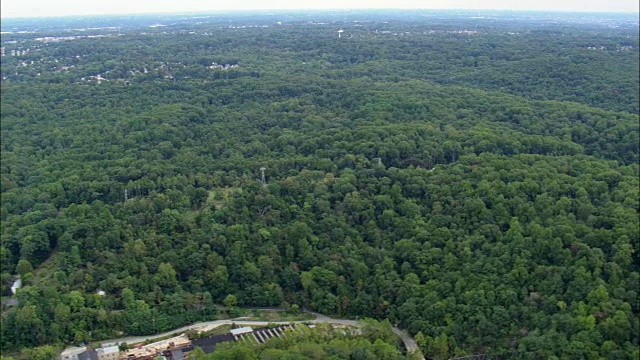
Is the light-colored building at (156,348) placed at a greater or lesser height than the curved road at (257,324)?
greater

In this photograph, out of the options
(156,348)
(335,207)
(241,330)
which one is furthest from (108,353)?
(335,207)

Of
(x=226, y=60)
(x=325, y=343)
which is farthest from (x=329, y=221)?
(x=226, y=60)

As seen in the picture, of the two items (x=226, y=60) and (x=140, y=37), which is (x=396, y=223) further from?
(x=140, y=37)

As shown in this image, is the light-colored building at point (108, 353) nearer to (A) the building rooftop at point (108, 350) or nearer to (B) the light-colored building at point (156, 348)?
(A) the building rooftop at point (108, 350)

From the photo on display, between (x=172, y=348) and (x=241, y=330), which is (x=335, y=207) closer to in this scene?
(x=241, y=330)

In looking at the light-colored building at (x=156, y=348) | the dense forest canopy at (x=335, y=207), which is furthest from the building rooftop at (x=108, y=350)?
the dense forest canopy at (x=335, y=207)

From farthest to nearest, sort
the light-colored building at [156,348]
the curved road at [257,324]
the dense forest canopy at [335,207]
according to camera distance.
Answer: the curved road at [257,324] < the dense forest canopy at [335,207] < the light-colored building at [156,348]

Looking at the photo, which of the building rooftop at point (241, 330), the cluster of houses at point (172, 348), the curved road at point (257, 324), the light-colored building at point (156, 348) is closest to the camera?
the cluster of houses at point (172, 348)
